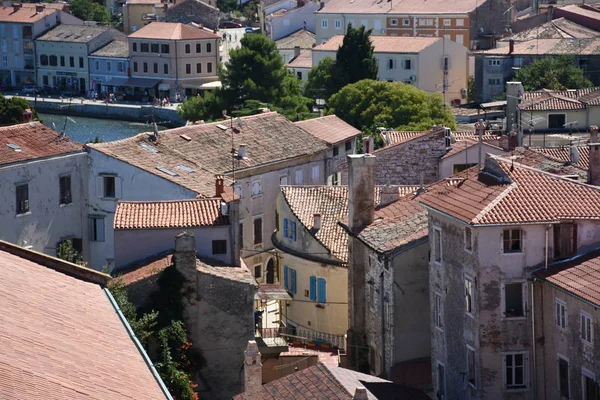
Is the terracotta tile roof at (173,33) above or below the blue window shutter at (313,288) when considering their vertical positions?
above

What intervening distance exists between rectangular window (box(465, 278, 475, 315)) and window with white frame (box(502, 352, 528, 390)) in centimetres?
105

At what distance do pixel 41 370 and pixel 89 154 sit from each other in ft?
88.4

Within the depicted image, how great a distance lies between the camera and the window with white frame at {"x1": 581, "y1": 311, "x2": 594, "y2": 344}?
26406mm

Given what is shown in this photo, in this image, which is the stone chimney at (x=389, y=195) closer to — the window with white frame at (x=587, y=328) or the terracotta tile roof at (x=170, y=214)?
the terracotta tile roof at (x=170, y=214)

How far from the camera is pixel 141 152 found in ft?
145

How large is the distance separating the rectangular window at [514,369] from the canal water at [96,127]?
62263mm

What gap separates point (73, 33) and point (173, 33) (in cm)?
1241

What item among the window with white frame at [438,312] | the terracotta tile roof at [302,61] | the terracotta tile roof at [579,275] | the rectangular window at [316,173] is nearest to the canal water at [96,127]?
the terracotta tile roof at [302,61]

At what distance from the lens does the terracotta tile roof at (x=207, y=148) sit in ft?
140

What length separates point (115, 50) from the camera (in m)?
120

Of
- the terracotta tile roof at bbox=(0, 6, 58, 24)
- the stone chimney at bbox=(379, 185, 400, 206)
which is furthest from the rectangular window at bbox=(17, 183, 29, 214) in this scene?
the terracotta tile roof at bbox=(0, 6, 58, 24)

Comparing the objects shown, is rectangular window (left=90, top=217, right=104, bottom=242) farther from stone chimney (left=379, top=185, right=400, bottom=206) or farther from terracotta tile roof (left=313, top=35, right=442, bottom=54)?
terracotta tile roof (left=313, top=35, right=442, bottom=54)

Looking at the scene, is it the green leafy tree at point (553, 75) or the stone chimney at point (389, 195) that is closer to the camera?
the stone chimney at point (389, 195)

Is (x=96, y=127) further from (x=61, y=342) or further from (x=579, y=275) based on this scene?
(x=61, y=342)
